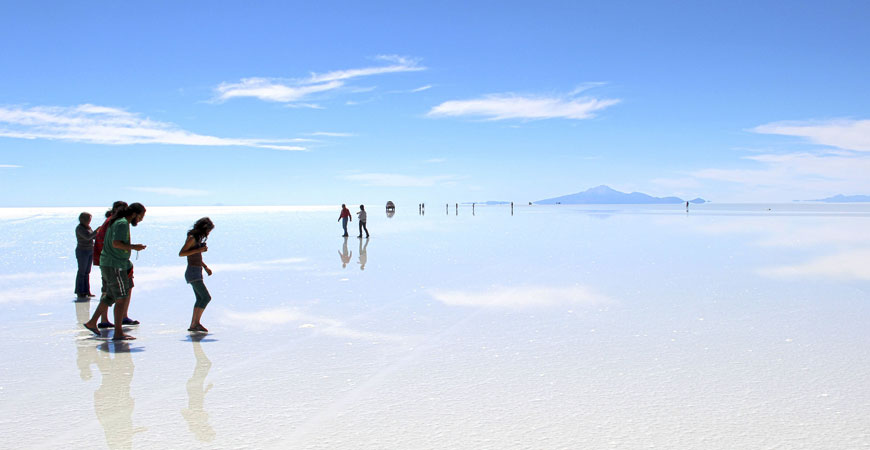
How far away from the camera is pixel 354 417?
16.0 feet

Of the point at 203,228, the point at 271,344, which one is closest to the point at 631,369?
the point at 271,344

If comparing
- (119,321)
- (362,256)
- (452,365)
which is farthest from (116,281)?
(362,256)

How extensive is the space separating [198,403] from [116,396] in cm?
78

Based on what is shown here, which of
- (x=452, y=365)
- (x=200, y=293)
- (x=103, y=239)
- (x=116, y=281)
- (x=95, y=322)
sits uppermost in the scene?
(x=103, y=239)

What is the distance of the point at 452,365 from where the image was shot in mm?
6445

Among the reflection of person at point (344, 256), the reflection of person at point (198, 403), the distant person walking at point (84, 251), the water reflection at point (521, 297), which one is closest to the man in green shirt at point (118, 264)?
the reflection of person at point (198, 403)

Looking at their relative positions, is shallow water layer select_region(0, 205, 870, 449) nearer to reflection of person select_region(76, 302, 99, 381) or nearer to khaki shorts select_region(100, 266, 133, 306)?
reflection of person select_region(76, 302, 99, 381)

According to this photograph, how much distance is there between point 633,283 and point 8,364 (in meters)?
10.1

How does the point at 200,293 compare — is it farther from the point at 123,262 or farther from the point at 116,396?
the point at 116,396

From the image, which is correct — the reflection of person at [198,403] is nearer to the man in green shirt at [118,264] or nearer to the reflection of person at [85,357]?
the reflection of person at [85,357]

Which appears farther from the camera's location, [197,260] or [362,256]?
[362,256]

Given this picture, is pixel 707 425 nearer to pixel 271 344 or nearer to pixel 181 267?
pixel 271 344

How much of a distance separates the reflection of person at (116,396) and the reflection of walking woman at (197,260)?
3.05 ft

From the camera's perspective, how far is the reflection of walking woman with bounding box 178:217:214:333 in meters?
7.89
